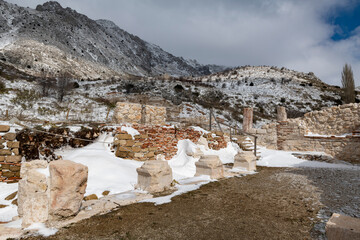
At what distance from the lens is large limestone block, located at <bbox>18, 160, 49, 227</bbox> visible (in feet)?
8.82

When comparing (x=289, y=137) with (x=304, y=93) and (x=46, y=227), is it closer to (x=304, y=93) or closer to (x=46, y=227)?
(x=46, y=227)

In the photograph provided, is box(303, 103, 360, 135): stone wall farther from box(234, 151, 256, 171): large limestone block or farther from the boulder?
the boulder

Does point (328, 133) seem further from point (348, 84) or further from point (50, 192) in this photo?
point (348, 84)

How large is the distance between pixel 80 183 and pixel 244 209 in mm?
2532

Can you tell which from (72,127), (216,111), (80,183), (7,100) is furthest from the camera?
(216,111)

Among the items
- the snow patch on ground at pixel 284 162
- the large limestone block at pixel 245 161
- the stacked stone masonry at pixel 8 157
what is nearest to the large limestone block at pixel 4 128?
the stacked stone masonry at pixel 8 157

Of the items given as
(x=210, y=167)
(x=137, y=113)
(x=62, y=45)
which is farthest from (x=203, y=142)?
(x=62, y=45)

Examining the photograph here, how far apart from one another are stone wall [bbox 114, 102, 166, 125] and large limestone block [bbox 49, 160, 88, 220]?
18.8ft

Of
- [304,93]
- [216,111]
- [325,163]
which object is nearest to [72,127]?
[325,163]

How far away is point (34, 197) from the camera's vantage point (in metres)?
2.74

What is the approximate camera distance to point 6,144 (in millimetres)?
4867

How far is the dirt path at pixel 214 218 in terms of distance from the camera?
2.52 metres

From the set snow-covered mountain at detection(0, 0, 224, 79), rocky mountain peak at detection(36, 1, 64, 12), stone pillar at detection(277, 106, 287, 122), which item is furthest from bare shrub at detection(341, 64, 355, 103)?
rocky mountain peak at detection(36, 1, 64, 12)

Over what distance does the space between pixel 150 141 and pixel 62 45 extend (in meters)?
49.5
